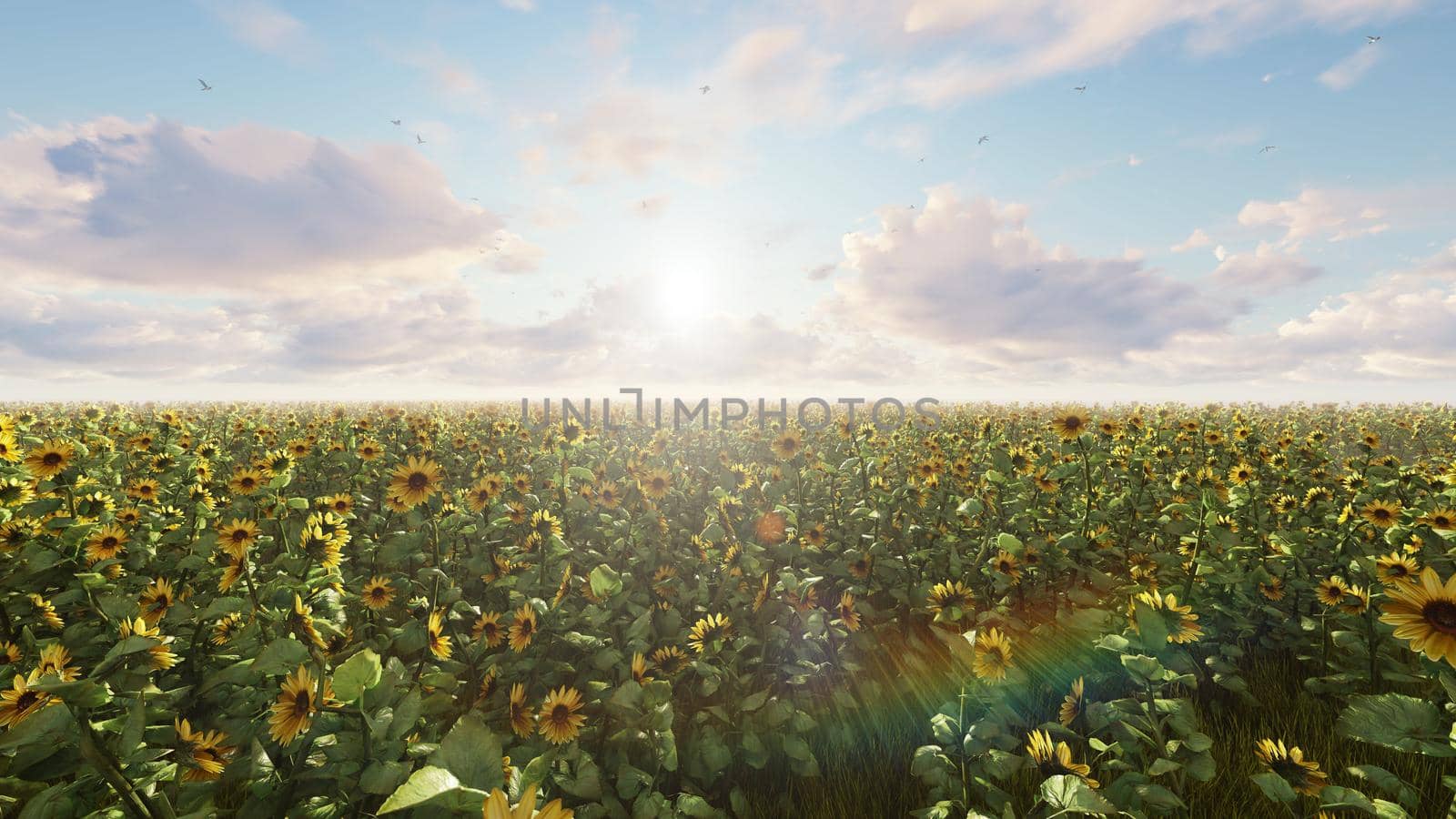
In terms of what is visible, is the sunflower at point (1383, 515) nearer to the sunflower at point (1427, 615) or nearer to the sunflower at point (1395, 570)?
the sunflower at point (1395, 570)

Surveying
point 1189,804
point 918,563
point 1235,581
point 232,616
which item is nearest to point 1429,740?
point 1189,804

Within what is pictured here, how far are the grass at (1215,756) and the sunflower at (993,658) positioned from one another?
1409 millimetres

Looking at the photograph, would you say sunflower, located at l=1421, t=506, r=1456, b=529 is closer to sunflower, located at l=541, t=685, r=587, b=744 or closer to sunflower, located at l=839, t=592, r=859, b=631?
sunflower, located at l=839, t=592, r=859, b=631

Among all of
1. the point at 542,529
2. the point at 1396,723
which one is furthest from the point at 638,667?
the point at 1396,723

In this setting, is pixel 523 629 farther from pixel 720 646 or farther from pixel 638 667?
pixel 720 646

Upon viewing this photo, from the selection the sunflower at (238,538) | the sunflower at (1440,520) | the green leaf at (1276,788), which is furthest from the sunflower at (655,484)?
the sunflower at (1440,520)

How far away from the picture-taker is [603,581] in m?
3.29

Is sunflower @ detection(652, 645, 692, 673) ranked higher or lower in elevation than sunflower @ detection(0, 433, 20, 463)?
lower

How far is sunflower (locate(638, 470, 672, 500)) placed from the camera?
19.5ft

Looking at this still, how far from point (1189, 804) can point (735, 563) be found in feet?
9.92

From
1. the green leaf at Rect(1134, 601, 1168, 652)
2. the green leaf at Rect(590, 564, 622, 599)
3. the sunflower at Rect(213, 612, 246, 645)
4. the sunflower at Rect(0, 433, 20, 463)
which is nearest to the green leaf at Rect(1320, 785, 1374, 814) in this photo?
the green leaf at Rect(1134, 601, 1168, 652)

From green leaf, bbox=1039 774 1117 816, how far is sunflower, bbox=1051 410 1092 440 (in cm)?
336

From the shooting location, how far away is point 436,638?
3232mm

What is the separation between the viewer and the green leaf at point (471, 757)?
4.50ft
